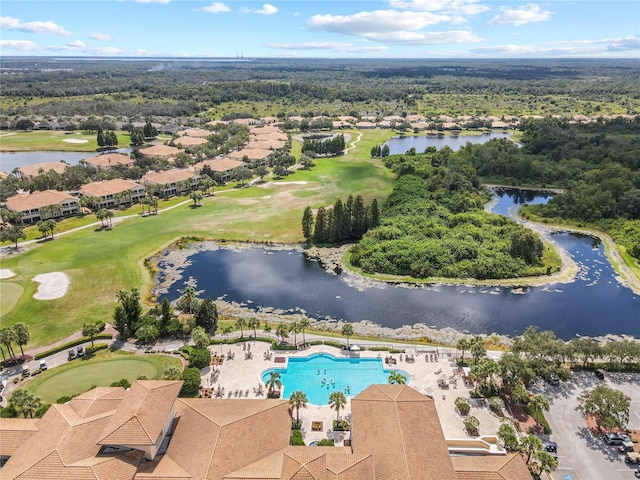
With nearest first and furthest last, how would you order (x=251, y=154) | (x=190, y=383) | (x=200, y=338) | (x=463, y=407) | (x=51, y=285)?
(x=463, y=407)
(x=190, y=383)
(x=200, y=338)
(x=51, y=285)
(x=251, y=154)

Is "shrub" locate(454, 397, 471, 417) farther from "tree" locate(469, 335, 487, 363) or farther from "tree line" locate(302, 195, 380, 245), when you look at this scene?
"tree line" locate(302, 195, 380, 245)

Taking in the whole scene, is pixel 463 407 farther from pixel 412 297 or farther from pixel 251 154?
pixel 251 154

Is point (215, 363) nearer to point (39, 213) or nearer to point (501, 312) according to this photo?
point (501, 312)

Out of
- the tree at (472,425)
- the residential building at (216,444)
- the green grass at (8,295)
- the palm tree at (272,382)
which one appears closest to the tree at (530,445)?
the residential building at (216,444)

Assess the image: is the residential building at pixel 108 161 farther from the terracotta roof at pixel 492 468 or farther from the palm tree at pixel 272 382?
the terracotta roof at pixel 492 468

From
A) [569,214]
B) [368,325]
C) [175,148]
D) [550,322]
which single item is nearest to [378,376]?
[368,325]

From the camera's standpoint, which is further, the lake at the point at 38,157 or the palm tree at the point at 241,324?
the lake at the point at 38,157

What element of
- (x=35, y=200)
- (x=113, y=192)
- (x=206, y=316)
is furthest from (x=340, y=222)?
(x=35, y=200)
